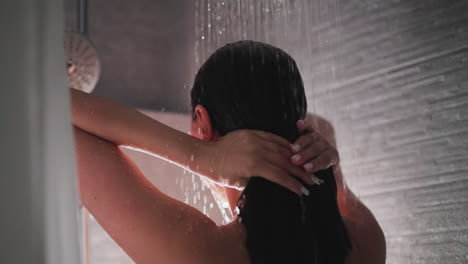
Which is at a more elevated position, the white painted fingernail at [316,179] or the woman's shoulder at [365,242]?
the white painted fingernail at [316,179]

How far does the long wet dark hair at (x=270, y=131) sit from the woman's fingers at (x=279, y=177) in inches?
0.5

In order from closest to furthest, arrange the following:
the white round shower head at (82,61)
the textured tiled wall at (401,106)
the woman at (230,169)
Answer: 1. the woman at (230,169)
2. the textured tiled wall at (401,106)
3. the white round shower head at (82,61)

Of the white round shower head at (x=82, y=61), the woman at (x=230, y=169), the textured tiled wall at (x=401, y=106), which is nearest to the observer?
the woman at (x=230, y=169)

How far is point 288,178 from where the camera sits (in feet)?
2.82

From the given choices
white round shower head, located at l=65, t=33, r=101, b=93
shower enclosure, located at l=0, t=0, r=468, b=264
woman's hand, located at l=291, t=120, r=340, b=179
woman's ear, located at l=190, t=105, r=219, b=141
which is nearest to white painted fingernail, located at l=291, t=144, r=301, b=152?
woman's hand, located at l=291, t=120, r=340, b=179

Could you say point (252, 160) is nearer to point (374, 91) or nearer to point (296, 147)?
point (296, 147)

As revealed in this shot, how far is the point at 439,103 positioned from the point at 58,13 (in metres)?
1.53

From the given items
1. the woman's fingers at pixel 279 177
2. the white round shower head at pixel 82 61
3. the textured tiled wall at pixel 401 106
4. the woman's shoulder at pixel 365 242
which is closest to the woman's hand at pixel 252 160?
the woman's fingers at pixel 279 177

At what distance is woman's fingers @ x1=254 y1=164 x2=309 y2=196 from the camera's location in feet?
2.81

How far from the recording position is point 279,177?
0.86 meters

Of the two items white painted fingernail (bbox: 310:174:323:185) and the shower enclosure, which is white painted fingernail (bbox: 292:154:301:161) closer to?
white painted fingernail (bbox: 310:174:323:185)

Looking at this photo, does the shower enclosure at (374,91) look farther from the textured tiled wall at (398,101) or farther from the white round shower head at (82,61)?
the white round shower head at (82,61)

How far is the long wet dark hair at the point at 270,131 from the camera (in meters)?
0.86

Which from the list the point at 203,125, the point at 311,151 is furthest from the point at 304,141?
the point at 203,125
